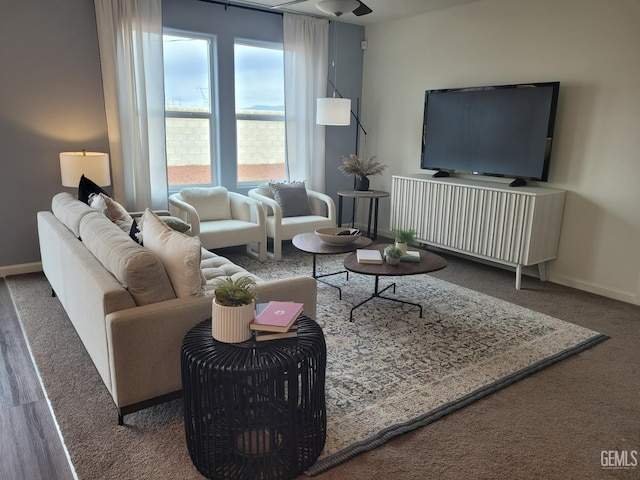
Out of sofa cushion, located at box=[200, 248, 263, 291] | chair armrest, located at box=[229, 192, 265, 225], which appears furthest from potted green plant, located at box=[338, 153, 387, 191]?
sofa cushion, located at box=[200, 248, 263, 291]

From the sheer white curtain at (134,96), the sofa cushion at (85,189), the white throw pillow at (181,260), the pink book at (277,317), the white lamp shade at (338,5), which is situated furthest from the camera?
the sheer white curtain at (134,96)

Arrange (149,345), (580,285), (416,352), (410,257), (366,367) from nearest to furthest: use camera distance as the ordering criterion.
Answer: (149,345)
(366,367)
(416,352)
(410,257)
(580,285)

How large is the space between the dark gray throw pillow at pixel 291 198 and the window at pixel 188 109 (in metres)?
0.80

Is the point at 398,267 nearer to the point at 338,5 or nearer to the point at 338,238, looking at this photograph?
the point at 338,238

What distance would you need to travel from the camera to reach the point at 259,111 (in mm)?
5371

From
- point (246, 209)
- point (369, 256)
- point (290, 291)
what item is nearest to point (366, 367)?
point (290, 291)

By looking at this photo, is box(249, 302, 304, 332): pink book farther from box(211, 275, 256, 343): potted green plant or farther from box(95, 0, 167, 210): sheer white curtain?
box(95, 0, 167, 210): sheer white curtain

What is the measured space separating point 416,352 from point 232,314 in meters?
1.46

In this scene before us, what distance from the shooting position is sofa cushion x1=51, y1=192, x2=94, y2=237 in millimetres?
2834

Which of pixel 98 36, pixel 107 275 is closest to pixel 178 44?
pixel 98 36

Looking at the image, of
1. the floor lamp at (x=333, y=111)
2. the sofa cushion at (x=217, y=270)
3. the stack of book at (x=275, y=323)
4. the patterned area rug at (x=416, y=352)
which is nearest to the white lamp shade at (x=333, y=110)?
the floor lamp at (x=333, y=111)

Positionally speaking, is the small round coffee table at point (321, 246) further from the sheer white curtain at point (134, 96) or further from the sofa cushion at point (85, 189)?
the sheer white curtain at point (134, 96)

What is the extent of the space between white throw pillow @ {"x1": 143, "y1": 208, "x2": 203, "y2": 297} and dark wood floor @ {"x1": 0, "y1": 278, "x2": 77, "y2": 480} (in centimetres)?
82

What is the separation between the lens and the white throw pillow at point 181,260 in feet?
6.73
